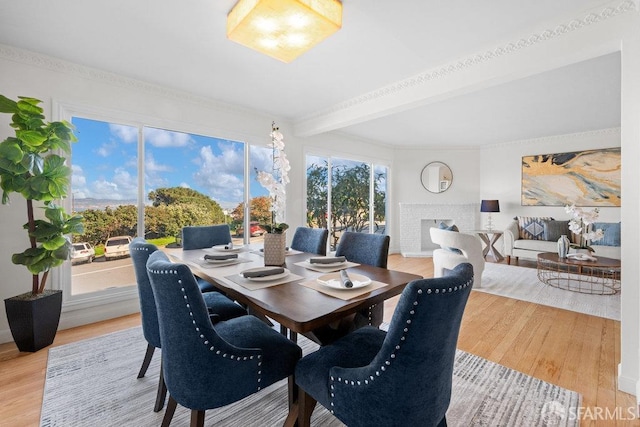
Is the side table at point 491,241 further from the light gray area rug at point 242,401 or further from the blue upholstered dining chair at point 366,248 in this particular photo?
the blue upholstered dining chair at point 366,248

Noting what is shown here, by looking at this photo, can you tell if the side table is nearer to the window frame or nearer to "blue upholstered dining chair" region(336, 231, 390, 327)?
"blue upholstered dining chair" region(336, 231, 390, 327)

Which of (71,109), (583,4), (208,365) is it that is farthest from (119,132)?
(583,4)

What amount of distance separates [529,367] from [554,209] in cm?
475

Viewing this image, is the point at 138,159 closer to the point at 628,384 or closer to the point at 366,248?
the point at 366,248

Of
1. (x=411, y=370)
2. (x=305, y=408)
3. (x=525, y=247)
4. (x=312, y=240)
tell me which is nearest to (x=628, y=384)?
(x=411, y=370)

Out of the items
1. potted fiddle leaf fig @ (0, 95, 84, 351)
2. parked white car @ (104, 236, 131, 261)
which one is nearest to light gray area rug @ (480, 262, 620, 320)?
parked white car @ (104, 236, 131, 261)

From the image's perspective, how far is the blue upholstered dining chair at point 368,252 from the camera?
194 cm

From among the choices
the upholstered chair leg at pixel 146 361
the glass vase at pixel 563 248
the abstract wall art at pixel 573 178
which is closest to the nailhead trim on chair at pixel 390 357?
the upholstered chair leg at pixel 146 361

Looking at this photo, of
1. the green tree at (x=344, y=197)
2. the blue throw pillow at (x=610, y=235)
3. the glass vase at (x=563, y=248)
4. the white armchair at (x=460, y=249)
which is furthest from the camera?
the green tree at (x=344, y=197)

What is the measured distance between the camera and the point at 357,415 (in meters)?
1.01

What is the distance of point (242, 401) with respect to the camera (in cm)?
173

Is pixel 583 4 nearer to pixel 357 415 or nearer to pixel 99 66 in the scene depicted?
pixel 357 415

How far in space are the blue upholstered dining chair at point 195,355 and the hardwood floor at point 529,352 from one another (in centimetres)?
118

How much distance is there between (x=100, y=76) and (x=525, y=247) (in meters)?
6.66
